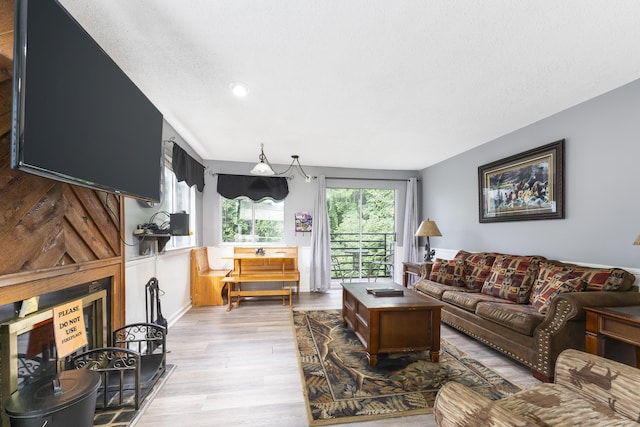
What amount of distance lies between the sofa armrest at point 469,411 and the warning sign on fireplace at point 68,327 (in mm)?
1776

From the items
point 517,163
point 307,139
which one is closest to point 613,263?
point 517,163

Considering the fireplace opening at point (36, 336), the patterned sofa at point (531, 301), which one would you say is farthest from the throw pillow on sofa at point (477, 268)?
the fireplace opening at point (36, 336)

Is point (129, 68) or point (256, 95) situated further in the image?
point (256, 95)

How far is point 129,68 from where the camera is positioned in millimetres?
2076

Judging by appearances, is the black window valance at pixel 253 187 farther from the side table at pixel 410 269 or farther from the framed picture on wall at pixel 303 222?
the side table at pixel 410 269

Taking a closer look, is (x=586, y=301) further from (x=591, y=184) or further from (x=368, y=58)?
(x=368, y=58)

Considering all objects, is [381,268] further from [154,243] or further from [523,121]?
[154,243]

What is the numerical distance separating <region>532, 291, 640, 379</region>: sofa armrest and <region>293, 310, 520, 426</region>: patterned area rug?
364 mm

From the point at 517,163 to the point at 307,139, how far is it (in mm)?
2732

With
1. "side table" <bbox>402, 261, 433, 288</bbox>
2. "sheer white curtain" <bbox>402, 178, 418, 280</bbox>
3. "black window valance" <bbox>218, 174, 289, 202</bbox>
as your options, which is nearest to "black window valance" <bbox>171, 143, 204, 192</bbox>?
"black window valance" <bbox>218, 174, 289, 202</bbox>

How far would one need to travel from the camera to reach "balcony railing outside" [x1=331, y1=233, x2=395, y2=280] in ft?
18.6

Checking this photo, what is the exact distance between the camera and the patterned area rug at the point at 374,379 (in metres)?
1.83

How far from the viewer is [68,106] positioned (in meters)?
1.14

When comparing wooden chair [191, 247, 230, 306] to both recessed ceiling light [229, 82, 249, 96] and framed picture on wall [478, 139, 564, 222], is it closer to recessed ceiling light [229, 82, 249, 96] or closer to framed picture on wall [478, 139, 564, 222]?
recessed ceiling light [229, 82, 249, 96]
